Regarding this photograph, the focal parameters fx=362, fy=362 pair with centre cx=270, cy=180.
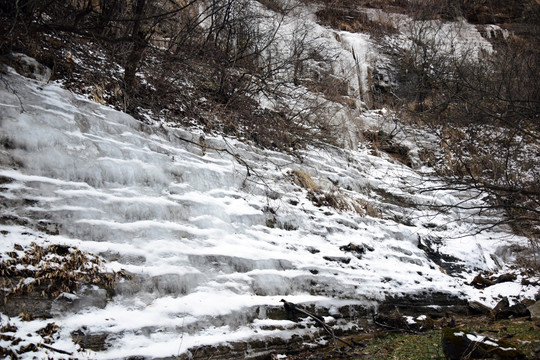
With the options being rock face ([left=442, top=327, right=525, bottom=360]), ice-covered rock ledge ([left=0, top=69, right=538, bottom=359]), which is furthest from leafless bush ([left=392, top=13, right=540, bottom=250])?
rock face ([left=442, top=327, right=525, bottom=360])

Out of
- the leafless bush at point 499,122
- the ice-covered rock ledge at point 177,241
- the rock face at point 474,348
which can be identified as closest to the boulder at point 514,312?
the ice-covered rock ledge at point 177,241

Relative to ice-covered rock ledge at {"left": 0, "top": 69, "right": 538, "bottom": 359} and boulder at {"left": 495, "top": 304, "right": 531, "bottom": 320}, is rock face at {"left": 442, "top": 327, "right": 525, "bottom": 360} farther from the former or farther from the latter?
boulder at {"left": 495, "top": 304, "right": 531, "bottom": 320}

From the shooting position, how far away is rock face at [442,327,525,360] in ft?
9.39

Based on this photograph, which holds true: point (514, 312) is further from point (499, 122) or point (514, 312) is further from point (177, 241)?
point (177, 241)

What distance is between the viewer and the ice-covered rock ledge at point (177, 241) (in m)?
3.06

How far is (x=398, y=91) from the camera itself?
1391cm

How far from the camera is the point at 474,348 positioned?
113 inches

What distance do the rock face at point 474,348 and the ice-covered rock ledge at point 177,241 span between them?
108 cm

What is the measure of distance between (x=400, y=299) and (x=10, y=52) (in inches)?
244

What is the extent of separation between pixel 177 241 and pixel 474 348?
298 centimetres

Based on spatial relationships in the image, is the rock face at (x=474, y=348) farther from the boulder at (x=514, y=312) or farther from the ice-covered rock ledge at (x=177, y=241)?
the boulder at (x=514, y=312)

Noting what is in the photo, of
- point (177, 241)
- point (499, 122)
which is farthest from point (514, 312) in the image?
point (177, 241)

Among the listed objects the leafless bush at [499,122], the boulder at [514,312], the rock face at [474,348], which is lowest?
the boulder at [514,312]

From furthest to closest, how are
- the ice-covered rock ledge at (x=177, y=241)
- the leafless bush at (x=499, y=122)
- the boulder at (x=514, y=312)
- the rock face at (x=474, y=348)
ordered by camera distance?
the boulder at (x=514, y=312)
the leafless bush at (x=499, y=122)
the ice-covered rock ledge at (x=177, y=241)
the rock face at (x=474, y=348)
